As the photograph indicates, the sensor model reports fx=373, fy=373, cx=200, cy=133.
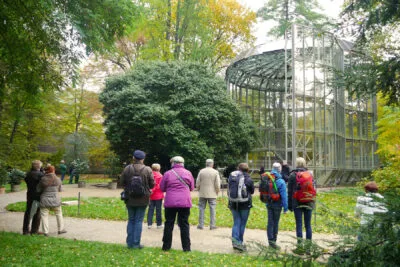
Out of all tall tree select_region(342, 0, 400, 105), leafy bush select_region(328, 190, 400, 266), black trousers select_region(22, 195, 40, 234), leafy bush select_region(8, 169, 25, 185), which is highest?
tall tree select_region(342, 0, 400, 105)

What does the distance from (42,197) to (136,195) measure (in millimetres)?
2834

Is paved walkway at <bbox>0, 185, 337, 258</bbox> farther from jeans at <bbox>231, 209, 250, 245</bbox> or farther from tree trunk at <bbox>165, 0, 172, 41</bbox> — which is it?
tree trunk at <bbox>165, 0, 172, 41</bbox>

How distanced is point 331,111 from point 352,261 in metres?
24.4

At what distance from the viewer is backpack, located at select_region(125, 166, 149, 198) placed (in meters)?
7.39

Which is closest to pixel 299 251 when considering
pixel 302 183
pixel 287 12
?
pixel 302 183

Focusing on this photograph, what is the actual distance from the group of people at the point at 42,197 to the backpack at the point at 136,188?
7.92 ft

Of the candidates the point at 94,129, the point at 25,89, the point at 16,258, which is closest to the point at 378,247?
the point at 16,258

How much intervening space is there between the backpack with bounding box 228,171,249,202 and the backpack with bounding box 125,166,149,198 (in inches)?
69.1

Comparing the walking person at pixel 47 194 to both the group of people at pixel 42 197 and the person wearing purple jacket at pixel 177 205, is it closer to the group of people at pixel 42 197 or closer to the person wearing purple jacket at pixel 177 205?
the group of people at pixel 42 197

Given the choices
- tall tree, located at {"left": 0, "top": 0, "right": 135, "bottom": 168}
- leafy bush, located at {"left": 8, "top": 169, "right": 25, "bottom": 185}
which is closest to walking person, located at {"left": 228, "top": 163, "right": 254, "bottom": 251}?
tall tree, located at {"left": 0, "top": 0, "right": 135, "bottom": 168}

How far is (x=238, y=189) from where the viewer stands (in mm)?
7621

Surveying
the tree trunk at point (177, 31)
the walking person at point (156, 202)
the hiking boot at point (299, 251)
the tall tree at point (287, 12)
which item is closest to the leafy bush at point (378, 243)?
the hiking boot at point (299, 251)

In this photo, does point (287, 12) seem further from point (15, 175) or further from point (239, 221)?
point (239, 221)

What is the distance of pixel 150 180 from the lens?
25.2 ft
